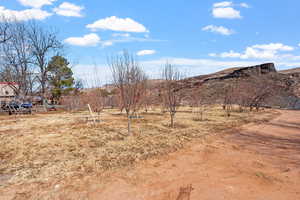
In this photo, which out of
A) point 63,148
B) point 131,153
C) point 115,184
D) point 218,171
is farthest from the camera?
point 63,148

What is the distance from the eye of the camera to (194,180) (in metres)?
3.37

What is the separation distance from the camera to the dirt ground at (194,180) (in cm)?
290

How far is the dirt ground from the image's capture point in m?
2.90

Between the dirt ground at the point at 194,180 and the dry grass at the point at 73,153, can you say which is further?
the dry grass at the point at 73,153

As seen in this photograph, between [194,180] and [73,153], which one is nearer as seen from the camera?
[194,180]

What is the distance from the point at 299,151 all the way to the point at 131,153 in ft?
17.4

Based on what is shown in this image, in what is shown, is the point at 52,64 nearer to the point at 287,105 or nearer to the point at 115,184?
the point at 115,184

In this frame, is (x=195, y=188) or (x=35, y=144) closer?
(x=195, y=188)

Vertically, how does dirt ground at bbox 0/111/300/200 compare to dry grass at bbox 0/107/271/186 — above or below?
below

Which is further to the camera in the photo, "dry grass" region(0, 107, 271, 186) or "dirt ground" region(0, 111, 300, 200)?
"dry grass" region(0, 107, 271, 186)

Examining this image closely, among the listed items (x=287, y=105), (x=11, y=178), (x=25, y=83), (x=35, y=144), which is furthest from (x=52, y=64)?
(x=287, y=105)

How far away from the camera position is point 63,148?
551cm

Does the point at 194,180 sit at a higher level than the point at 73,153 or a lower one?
lower

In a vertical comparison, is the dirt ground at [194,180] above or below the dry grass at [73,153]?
below
